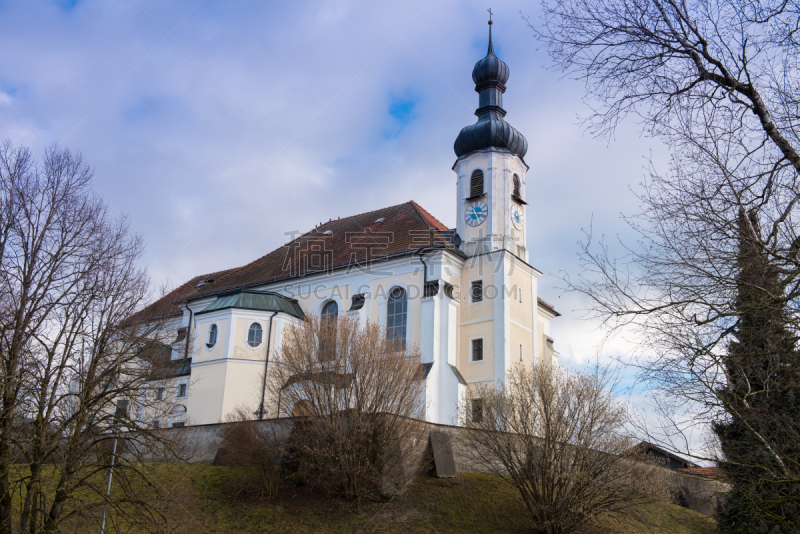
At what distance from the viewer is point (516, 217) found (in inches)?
1210

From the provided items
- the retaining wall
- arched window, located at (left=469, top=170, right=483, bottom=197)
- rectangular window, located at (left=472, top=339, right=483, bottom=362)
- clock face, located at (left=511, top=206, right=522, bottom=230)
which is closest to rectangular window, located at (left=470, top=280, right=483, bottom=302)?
rectangular window, located at (left=472, top=339, right=483, bottom=362)

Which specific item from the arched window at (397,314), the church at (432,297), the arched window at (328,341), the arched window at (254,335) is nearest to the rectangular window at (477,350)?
the church at (432,297)

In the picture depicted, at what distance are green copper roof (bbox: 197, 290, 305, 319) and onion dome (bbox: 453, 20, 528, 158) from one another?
10.6 m

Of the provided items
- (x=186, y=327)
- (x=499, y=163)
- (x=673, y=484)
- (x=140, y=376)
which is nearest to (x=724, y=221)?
(x=140, y=376)

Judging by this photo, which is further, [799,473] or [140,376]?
[140,376]

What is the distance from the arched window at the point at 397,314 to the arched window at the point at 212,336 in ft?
25.7

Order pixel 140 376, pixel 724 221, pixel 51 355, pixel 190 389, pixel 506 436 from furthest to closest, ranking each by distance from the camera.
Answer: pixel 190 389, pixel 506 436, pixel 140 376, pixel 51 355, pixel 724 221

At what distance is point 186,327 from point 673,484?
2395cm

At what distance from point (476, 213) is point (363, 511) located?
50.9 feet

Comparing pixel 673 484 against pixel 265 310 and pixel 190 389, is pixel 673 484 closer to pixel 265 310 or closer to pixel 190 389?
pixel 265 310

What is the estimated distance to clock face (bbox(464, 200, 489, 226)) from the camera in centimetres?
3027

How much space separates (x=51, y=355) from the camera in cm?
1351

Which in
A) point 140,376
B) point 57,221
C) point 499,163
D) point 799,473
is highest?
point 499,163

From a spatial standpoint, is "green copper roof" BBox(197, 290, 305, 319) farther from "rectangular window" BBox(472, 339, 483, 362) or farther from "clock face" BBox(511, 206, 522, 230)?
"clock face" BBox(511, 206, 522, 230)
